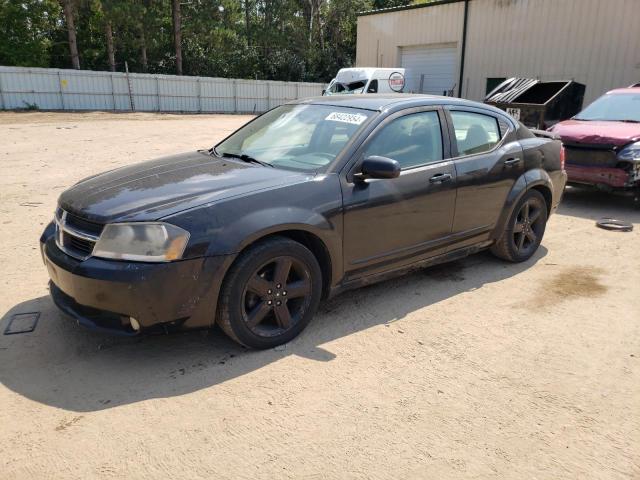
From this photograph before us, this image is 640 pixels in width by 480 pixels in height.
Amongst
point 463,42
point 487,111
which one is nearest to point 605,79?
point 463,42

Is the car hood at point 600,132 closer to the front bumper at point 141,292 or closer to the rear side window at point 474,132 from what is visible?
the rear side window at point 474,132

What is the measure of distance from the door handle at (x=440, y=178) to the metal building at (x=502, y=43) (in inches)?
630

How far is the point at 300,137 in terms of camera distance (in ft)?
13.4

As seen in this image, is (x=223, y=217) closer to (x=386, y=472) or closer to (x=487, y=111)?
(x=386, y=472)

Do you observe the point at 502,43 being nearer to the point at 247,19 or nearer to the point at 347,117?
the point at 347,117

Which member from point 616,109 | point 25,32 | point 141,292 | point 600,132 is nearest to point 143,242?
point 141,292

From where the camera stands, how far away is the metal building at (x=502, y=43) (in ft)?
55.7

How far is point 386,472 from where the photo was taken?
239 centimetres

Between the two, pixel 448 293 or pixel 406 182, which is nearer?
pixel 406 182

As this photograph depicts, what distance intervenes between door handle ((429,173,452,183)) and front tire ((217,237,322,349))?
4.17 ft

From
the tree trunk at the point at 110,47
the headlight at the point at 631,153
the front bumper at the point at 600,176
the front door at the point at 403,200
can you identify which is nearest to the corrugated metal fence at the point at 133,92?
the tree trunk at the point at 110,47

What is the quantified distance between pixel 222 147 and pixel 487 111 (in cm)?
246

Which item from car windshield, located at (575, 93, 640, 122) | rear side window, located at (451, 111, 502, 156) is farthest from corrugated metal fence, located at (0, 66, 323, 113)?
rear side window, located at (451, 111, 502, 156)

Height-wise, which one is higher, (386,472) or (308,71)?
(308,71)
